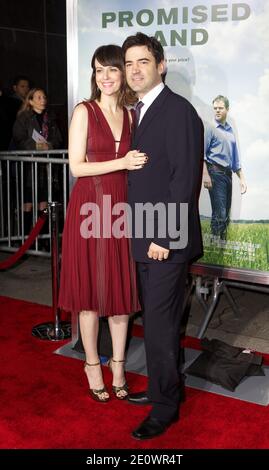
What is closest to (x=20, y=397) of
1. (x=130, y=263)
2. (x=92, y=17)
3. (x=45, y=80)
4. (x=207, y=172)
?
(x=130, y=263)

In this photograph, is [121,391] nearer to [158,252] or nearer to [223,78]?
[158,252]

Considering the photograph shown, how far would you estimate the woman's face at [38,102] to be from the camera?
5961 millimetres

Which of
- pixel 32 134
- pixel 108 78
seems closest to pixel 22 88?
pixel 32 134

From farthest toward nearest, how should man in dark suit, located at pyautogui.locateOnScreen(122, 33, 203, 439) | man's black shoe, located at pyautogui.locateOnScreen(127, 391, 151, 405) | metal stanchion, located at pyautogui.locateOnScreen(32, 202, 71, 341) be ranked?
metal stanchion, located at pyautogui.locateOnScreen(32, 202, 71, 341)
man's black shoe, located at pyautogui.locateOnScreen(127, 391, 151, 405)
man in dark suit, located at pyautogui.locateOnScreen(122, 33, 203, 439)

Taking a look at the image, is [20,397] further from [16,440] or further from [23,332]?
[23,332]

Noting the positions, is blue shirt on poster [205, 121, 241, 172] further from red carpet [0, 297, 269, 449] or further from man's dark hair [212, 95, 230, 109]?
red carpet [0, 297, 269, 449]

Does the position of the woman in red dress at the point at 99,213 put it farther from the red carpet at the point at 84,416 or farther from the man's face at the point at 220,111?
the man's face at the point at 220,111

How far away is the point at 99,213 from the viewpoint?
285 cm

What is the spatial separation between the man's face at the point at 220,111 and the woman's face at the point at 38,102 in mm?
3160

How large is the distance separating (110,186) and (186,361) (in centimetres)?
126

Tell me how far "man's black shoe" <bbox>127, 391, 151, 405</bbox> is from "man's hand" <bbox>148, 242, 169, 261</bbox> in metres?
0.83

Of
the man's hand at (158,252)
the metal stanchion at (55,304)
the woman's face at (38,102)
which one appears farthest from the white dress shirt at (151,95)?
the woman's face at (38,102)

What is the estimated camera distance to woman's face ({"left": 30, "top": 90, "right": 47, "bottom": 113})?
19.6 feet

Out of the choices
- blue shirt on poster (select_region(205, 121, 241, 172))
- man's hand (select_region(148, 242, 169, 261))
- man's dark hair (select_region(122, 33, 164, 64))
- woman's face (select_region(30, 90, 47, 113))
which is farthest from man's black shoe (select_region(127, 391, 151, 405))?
woman's face (select_region(30, 90, 47, 113))
